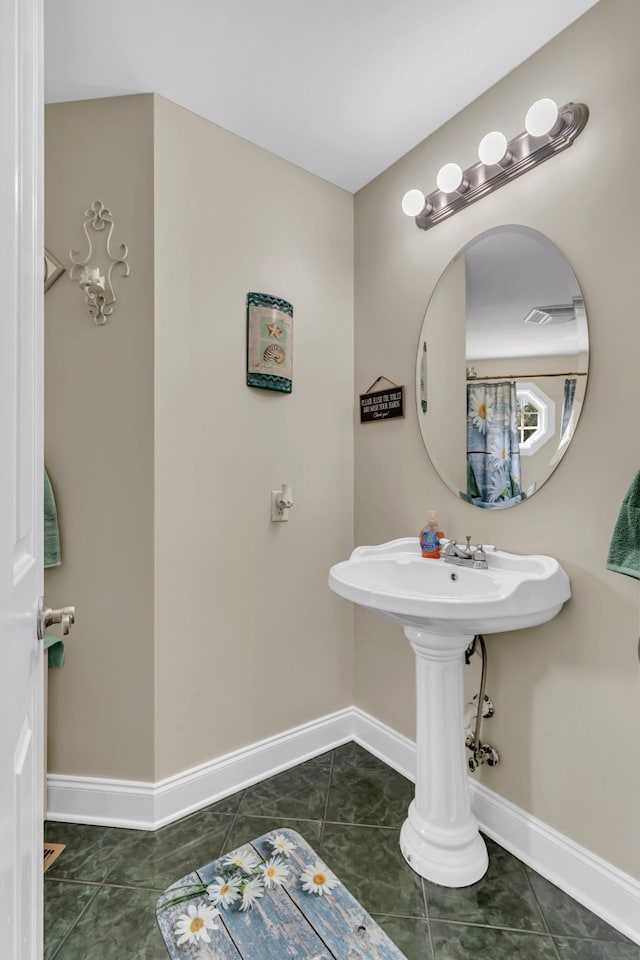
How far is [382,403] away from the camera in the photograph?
2066 millimetres

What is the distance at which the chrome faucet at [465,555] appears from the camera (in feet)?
5.14

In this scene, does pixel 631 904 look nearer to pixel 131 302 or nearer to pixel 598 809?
pixel 598 809

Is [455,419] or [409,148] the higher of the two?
[409,148]

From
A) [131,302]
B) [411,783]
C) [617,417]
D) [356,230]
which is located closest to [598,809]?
[411,783]

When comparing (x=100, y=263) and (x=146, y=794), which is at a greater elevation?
(x=100, y=263)

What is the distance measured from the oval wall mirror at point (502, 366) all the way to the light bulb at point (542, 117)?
258mm

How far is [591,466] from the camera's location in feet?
4.48

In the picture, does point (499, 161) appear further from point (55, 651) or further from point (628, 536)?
point (55, 651)

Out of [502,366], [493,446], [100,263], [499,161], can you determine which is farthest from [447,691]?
[100,263]

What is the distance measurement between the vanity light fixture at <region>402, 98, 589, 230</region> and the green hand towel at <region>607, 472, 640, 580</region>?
1.06m

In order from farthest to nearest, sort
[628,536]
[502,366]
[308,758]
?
1. [308,758]
2. [502,366]
3. [628,536]

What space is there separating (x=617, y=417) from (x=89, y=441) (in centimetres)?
170

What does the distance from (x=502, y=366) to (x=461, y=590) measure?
780mm

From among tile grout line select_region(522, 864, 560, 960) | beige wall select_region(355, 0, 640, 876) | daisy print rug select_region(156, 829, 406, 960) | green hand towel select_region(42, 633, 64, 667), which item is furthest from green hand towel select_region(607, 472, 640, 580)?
green hand towel select_region(42, 633, 64, 667)
